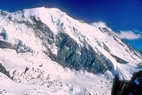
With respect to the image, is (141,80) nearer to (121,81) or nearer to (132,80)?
(132,80)

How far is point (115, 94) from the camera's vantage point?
16.7 m

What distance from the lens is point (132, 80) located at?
15883mm

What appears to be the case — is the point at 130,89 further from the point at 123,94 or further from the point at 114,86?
the point at 114,86

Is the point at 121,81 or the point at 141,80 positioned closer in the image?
the point at 141,80

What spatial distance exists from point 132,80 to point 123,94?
73cm

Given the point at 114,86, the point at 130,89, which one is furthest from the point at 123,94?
the point at 114,86

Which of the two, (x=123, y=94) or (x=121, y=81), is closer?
(x=123, y=94)

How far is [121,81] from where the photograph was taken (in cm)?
1714

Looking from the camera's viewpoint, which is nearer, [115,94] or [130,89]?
[130,89]

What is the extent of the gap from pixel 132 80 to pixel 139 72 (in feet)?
1.94

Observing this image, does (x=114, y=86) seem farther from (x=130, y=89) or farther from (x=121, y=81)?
(x=130, y=89)

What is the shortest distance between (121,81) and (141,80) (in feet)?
5.97

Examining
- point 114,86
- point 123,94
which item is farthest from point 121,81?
point 123,94

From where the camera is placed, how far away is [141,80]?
15.4m
